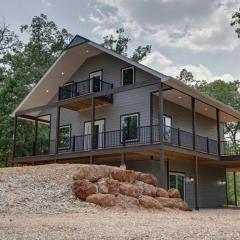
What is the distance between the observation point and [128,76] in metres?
20.8

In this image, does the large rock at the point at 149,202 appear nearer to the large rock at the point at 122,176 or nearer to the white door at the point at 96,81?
the large rock at the point at 122,176

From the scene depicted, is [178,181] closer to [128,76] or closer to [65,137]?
[128,76]

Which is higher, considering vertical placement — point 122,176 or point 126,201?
point 122,176

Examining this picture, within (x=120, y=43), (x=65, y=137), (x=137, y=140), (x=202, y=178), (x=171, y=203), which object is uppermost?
(x=120, y=43)

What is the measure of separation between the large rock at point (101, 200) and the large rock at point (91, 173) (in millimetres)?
895

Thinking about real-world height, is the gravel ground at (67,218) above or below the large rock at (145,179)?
below

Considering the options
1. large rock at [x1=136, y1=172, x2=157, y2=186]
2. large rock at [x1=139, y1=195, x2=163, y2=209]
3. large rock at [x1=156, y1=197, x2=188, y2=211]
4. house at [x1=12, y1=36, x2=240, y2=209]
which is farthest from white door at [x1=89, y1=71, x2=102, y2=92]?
large rock at [x1=139, y1=195, x2=163, y2=209]

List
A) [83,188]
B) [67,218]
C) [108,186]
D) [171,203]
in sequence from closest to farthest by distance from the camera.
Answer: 1. [67,218]
2. [83,188]
3. [108,186]
4. [171,203]

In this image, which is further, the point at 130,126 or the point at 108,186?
the point at 130,126

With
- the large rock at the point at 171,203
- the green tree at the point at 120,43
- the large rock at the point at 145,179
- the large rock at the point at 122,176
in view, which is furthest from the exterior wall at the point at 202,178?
the green tree at the point at 120,43

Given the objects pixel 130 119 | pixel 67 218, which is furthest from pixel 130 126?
pixel 67 218

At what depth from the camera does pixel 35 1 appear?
1908 centimetres

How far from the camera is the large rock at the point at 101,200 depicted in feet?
38.9

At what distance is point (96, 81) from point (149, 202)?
33.9 ft
